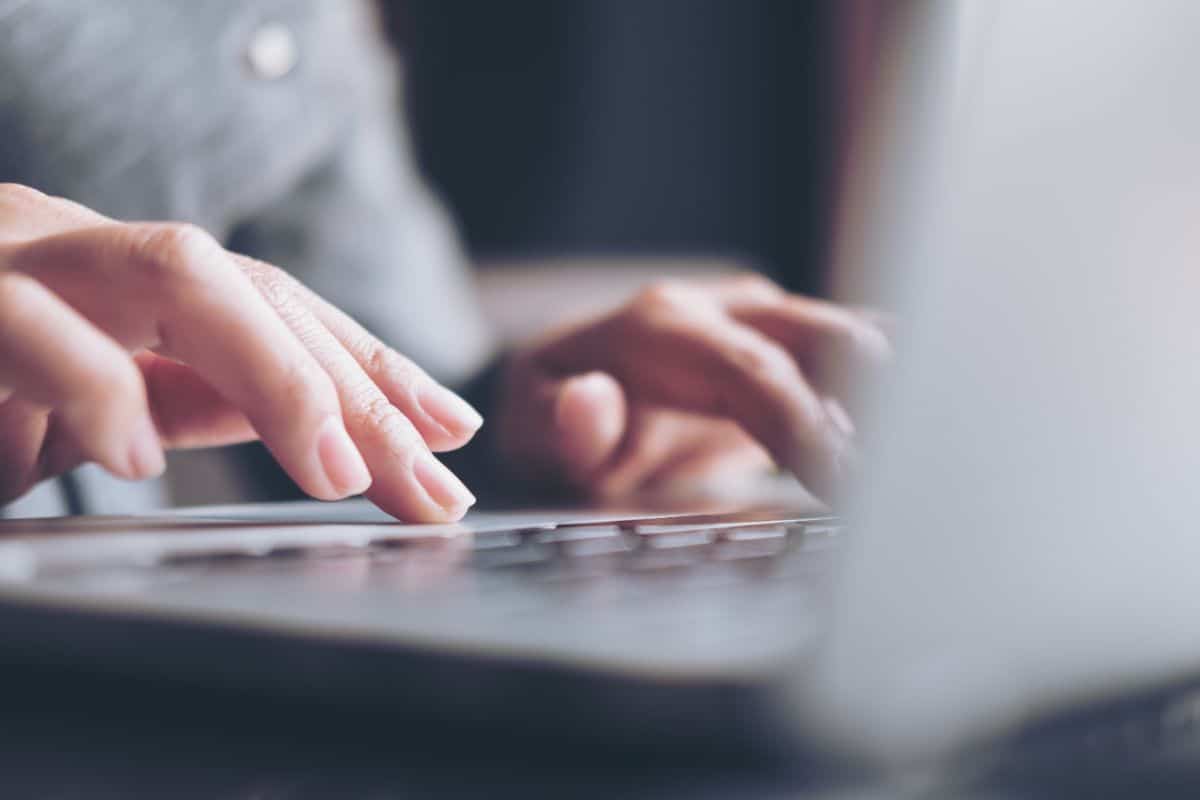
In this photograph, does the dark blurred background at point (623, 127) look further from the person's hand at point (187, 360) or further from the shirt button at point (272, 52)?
the person's hand at point (187, 360)

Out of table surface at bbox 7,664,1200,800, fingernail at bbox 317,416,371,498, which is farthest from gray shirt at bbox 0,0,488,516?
table surface at bbox 7,664,1200,800

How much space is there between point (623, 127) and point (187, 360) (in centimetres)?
173

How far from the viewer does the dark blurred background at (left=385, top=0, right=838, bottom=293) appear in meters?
1.97

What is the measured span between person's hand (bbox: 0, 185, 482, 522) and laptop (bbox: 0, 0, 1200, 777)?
88 mm

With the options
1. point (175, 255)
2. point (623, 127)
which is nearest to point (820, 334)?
point (175, 255)

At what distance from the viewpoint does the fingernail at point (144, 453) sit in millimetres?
274

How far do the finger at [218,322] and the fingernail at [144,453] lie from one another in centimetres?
4

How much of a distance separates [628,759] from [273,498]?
0.63 m

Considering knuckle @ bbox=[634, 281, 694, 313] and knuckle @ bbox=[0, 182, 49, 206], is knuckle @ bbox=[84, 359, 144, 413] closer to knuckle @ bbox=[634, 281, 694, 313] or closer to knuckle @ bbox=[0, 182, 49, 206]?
knuckle @ bbox=[0, 182, 49, 206]

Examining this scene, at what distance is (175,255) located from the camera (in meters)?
0.31

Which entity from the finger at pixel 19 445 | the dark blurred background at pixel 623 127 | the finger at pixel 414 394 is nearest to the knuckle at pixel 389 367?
the finger at pixel 414 394

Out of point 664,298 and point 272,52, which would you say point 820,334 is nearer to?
point 664,298

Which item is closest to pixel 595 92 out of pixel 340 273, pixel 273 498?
pixel 340 273

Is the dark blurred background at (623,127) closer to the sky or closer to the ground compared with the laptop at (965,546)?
closer to the sky
